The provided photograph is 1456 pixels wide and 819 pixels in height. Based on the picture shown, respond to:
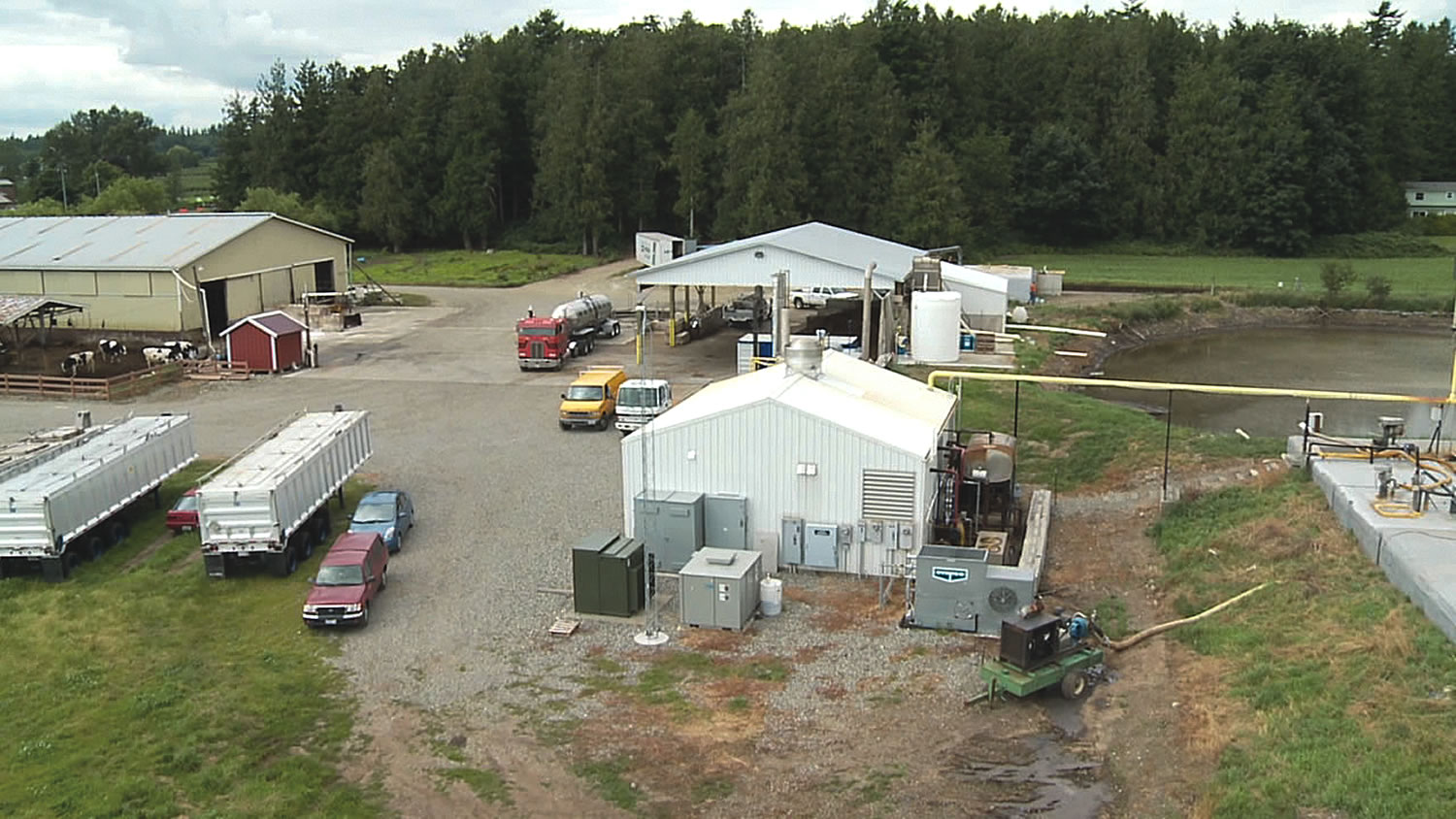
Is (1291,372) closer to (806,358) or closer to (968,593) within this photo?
(806,358)

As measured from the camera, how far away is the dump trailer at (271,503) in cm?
2136

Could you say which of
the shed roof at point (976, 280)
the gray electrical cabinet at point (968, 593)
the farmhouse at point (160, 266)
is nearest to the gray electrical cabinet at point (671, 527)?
the gray electrical cabinet at point (968, 593)

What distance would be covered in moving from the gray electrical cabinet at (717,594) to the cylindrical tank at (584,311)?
2721 centimetres

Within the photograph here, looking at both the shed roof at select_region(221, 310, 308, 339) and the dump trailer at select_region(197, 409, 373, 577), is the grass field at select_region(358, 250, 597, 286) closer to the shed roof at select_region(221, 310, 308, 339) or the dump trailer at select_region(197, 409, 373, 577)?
the shed roof at select_region(221, 310, 308, 339)

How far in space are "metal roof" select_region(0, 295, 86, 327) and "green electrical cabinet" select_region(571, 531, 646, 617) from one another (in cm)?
3303

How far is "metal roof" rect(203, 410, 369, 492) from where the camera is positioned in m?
21.9

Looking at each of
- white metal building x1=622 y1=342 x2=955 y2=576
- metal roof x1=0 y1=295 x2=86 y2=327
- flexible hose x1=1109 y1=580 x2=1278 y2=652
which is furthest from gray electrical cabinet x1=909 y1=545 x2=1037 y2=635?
metal roof x1=0 y1=295 x2=86 y2=327

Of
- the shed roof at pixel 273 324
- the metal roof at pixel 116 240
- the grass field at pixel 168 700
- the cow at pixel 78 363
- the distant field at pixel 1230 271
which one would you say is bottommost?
the grass field at pixel 168 700

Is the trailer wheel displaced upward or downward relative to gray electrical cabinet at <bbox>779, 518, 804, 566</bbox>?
downward

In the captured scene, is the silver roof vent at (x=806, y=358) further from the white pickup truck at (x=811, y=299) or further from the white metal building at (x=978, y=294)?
the white pickup truck at (x=811, y=299)

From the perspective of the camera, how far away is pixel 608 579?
64.8 feet

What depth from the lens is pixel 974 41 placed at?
319 ft

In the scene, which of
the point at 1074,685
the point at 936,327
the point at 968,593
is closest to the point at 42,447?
the point at 968,593

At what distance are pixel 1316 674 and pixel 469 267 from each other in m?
69.3
